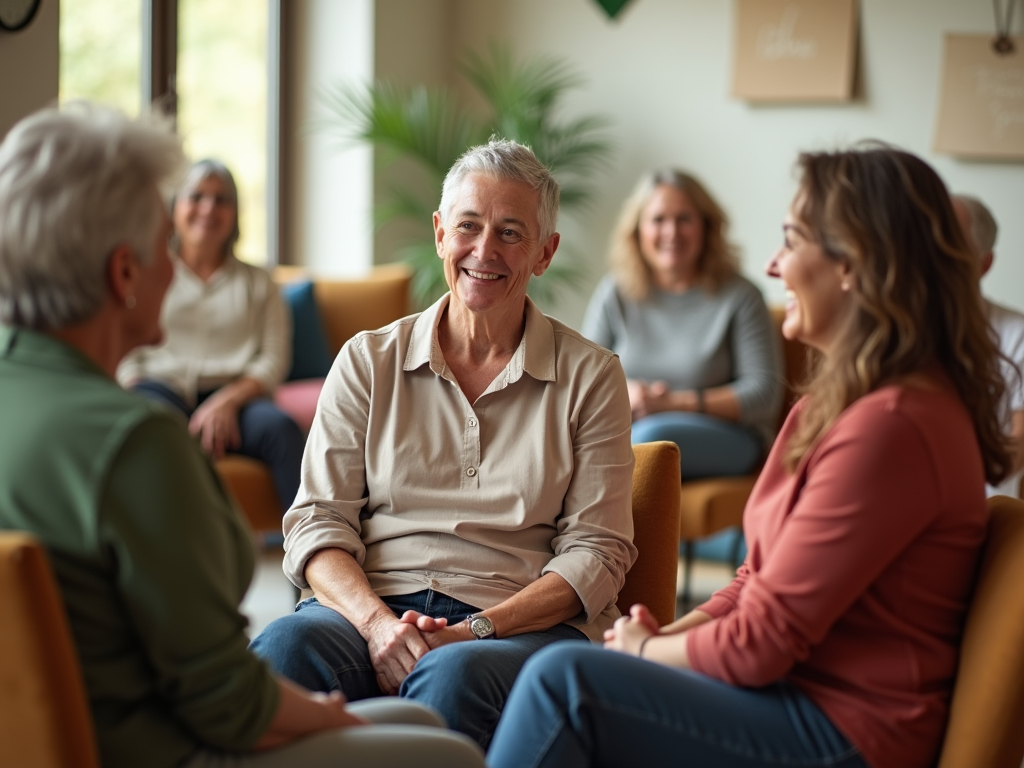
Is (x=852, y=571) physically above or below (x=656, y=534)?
above

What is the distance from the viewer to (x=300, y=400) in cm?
405

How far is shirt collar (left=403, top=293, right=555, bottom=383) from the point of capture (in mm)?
2064

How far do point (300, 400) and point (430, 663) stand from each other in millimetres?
2378

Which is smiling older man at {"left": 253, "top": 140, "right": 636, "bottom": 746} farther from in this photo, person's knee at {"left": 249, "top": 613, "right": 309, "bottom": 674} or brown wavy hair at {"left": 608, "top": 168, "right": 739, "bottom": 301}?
brown wavy hair at {"left": 608, "top": 168, "right": 739, "bottom": 301}

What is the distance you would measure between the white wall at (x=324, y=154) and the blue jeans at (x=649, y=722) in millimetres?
4053

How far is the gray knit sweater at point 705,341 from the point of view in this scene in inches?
149

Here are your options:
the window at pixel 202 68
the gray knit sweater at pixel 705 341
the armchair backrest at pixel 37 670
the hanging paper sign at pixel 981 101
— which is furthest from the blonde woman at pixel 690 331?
the armchair backrest at pixel 37 670

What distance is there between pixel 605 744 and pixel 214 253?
293 centimetres

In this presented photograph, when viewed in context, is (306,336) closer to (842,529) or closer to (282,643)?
(282,643)

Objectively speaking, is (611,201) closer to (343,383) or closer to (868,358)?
(343,383)

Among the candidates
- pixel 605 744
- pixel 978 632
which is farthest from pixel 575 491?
pixel 978 632

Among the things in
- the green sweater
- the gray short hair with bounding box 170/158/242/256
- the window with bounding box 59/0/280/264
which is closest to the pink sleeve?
the green sweater

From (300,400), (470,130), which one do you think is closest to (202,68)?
(470,130)

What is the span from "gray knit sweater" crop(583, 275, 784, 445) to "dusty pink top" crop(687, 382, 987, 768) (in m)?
2.29
